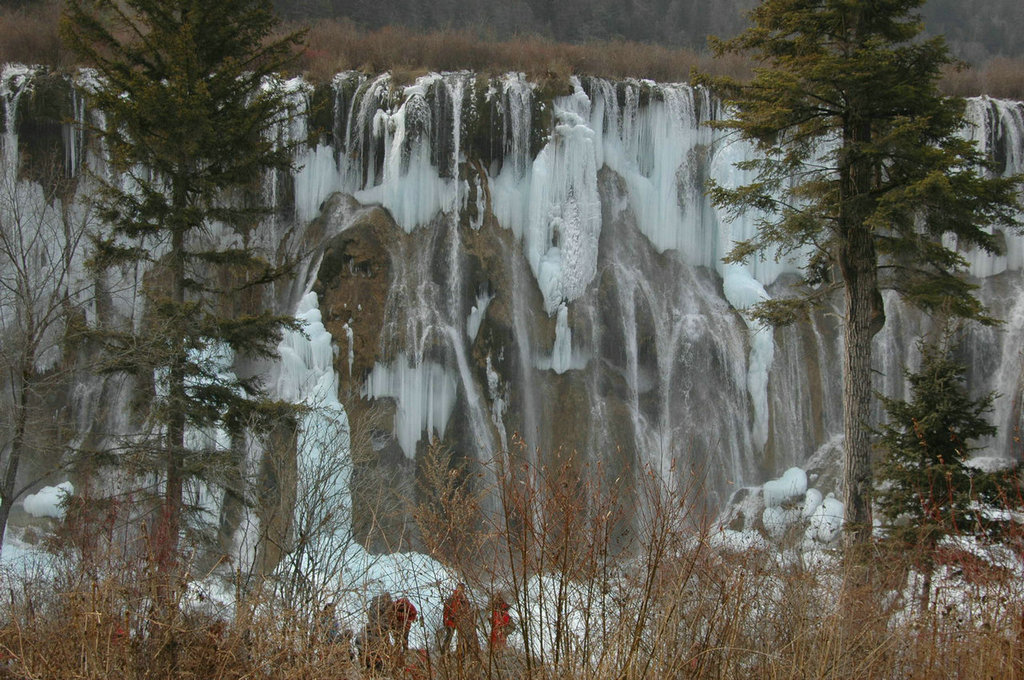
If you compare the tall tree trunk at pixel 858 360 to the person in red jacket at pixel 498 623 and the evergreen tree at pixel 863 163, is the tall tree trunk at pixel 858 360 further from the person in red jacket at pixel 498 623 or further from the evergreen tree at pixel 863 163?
the person in red jacket at pixel 498 623

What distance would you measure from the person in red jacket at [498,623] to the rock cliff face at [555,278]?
12843 mm

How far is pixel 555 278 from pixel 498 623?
1462 centimetres

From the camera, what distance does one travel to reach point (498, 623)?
3467 millimetres

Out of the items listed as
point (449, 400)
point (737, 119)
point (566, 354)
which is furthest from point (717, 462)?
point (737, 119)

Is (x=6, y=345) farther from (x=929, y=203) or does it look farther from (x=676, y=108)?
(x=676, y=108)

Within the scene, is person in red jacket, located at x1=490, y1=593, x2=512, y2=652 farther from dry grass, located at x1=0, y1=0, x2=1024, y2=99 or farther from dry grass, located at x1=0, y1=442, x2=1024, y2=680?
dry grass, located at x1=0, y1=0, x2=1024, y2=99

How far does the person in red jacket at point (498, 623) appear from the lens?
3291 mm

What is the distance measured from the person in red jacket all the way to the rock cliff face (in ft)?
42.1

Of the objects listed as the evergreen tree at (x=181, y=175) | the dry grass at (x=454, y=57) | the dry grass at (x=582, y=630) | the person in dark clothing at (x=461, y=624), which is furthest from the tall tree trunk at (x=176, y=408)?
the dry grass at (x=454, y=57)

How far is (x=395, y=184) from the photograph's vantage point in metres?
18.1

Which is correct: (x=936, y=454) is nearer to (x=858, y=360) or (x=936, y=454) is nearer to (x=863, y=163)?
(x=858, y=360)

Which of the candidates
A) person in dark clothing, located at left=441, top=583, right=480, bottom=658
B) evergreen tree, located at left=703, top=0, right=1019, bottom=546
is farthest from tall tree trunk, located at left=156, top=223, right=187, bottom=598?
evergreen tree, located at left=703, top=0, right=1019, bottom=546

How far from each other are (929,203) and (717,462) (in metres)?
9.25

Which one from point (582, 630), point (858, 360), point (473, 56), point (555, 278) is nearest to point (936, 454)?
point (858, 360)
